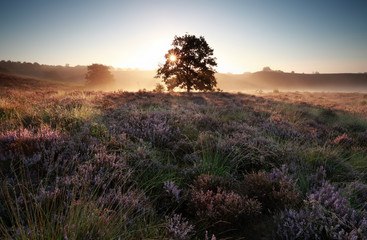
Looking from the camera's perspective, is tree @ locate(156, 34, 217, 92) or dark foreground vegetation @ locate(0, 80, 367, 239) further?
tree @ locate(156, 34, 217, 92)

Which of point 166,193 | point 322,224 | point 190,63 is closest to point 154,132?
point 166,193

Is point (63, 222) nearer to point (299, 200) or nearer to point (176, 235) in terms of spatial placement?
point (176, 235)

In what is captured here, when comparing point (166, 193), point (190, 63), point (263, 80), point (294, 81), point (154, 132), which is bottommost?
point (166, 193)

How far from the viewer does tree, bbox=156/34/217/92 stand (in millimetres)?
26812

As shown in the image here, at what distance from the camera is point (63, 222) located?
5.25 ft

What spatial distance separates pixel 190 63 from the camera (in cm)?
2736

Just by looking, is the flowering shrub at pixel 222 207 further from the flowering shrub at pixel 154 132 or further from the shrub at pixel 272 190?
the flowering shrub at pixel 154 132

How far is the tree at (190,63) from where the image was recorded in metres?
26.8

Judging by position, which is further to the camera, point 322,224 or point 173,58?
point 173,58

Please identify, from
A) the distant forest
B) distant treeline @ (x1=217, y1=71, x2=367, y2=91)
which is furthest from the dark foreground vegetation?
distant treeline @ (x1=217, y1=71, x2=367, y2=91)

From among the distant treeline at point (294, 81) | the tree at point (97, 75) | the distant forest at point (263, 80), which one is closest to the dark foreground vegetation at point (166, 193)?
the tree at point (97, 75)

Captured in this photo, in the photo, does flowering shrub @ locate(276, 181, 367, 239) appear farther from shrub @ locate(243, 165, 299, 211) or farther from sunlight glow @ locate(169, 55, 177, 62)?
sunlight glow @ locate(169, 55, 177, 62)

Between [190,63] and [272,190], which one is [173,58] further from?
[272,190]

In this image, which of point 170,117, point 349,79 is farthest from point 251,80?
point 170,117
